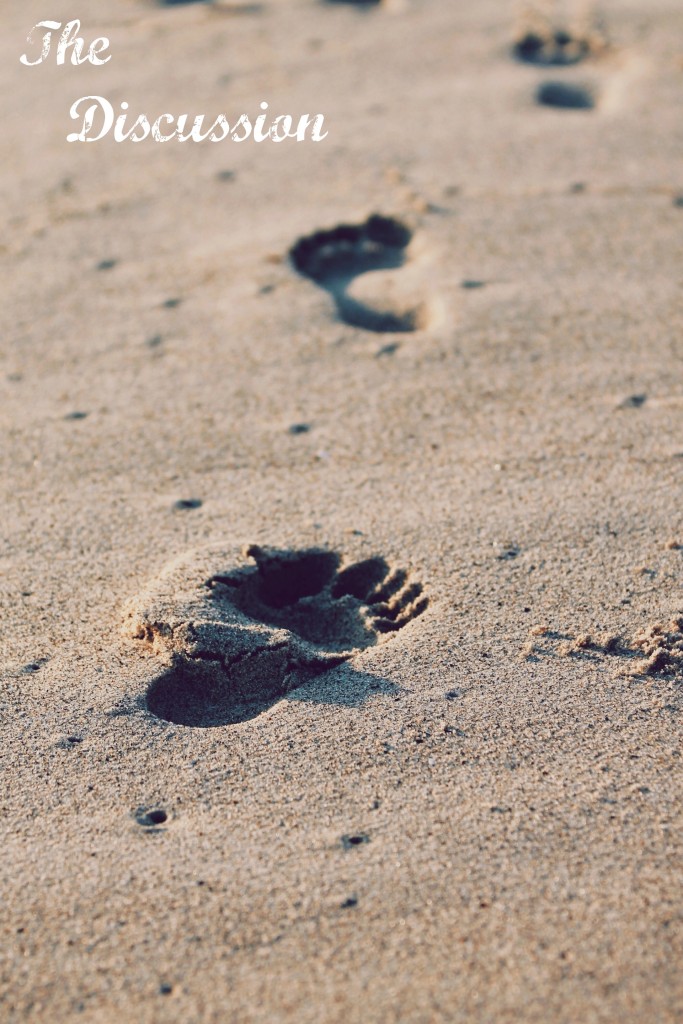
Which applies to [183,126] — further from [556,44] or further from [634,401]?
[634,401]

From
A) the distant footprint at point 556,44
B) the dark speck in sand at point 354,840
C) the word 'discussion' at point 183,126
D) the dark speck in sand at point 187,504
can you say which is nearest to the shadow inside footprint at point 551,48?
the distant footprint at point 556,44

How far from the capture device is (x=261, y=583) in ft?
6.73

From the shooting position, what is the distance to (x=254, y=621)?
1.97 metres

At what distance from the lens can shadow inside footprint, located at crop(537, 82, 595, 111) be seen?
3.75m

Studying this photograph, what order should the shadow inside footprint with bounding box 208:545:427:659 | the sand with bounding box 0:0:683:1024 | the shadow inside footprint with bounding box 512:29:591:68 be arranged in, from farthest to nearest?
the shadow inside footprint with bounding box 512:29:591:68, the shadow inside footprint with bounding box 208:545:427:659, the sand with bounding box 0:0:683:1024

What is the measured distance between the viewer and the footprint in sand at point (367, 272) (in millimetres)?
2789

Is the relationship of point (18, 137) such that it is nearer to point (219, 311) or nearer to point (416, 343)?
point (219, 311)

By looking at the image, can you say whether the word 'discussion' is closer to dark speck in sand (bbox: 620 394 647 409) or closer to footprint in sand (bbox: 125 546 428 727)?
dark speck in sand (bbox: 620 394 647 409)

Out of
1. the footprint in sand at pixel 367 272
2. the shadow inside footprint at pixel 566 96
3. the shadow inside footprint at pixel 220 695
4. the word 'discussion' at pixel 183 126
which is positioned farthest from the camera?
the shadow inside footprint at pixel 566 96

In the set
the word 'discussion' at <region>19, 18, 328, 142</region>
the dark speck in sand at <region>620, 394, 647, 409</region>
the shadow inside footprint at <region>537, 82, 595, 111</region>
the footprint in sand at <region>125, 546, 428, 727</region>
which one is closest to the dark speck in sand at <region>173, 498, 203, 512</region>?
the footprint in sand at <region>125, 546, 428, 727</region>

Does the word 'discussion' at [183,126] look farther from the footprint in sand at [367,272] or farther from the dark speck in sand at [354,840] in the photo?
the dark speck in sand at [354,840]

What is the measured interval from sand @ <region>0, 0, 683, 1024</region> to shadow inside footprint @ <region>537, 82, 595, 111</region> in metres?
0.02

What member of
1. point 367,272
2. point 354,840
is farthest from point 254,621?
point 367,272

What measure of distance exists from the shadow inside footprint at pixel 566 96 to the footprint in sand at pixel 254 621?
2354 millimetres
